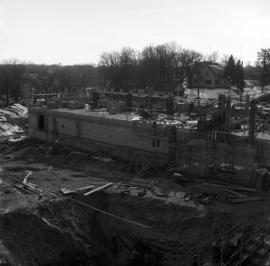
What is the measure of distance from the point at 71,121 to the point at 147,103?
8.20 m

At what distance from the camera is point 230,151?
19.9 m

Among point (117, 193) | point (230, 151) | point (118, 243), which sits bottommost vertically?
point (118, 243)

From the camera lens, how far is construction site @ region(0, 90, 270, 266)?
48.4 ft

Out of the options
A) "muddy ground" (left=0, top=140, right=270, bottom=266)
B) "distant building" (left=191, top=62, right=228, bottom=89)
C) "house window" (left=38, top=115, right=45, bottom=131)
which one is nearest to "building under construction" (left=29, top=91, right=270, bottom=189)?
"muddy ground" (left=0, top=140, right=270, bottom=266)

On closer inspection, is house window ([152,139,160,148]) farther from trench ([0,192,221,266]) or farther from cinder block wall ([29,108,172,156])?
trench ([0,192,221,266])

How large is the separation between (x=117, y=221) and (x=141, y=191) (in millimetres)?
2342

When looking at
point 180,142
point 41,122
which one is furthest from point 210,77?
point 180,142

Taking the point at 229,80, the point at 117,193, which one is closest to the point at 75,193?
the point at 117,193

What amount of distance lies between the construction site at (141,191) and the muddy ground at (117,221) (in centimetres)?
4

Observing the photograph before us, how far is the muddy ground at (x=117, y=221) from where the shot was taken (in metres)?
14.8

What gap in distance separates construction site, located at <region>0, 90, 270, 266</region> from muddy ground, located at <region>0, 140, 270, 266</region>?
0.04 metres

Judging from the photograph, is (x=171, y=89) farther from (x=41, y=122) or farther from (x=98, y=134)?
(x=98, y=134)

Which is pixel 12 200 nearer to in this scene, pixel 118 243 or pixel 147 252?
pixel 118 243

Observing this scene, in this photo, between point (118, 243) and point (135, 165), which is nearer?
point (118, 243)
